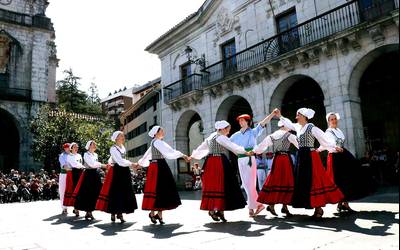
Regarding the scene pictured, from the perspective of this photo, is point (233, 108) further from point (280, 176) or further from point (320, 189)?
point (320, 189)

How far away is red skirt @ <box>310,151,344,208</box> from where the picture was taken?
17.8 ft

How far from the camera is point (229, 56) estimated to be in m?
17.0

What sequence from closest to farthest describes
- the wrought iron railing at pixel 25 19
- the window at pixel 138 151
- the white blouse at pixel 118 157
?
the white blouse at pixel 118 157 < the wrought iron railing at pixel 25 19 < the window at pixel 138 151

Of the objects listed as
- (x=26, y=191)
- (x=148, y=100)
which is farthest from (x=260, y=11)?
(x=148, y=100)

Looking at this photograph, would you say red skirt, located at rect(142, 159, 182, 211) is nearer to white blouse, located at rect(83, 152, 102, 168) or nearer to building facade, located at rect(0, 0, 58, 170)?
white blouse, located at rect(83, 152, 102, 168)

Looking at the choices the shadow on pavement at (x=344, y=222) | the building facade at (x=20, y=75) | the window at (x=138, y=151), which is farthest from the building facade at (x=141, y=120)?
the shadow on pavement at (x=344, y=222)

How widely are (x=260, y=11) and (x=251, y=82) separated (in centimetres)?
360

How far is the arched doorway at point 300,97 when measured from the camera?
48.7 feet

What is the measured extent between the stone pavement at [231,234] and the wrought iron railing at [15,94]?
825 inches

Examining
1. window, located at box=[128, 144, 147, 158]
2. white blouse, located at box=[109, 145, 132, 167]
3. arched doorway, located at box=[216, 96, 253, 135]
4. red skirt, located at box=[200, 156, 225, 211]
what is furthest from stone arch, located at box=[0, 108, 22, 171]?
red skirt, located at box=[200, 156, 225, 211]

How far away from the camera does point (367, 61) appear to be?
12.0 meters

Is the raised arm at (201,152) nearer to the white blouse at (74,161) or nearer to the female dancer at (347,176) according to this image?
the female dancer at (347,176)

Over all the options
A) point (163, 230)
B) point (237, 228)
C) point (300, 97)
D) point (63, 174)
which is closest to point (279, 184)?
point (237, 228)

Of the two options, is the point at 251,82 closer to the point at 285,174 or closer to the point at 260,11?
the point at 260,11
